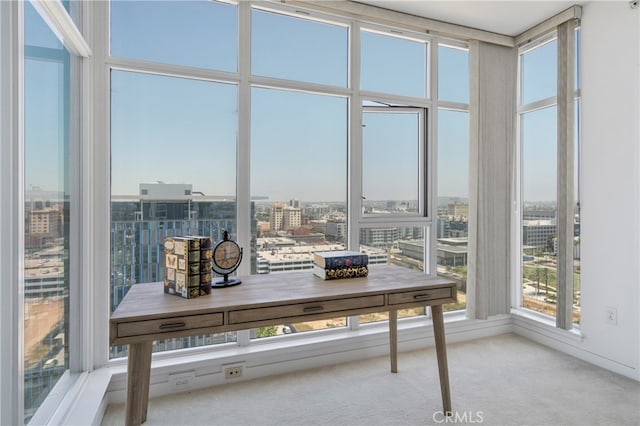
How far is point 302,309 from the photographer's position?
66.0 inches

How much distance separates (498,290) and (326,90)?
7.50ft

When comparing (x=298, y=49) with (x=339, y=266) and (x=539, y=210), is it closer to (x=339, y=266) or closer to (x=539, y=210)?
(x=339, y=266)

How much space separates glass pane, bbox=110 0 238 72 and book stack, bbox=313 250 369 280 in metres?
1.42

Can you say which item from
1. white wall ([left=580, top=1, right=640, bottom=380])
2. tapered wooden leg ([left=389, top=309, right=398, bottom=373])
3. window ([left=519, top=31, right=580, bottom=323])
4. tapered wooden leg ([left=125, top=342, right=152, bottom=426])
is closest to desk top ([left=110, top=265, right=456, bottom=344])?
tapered wooden leg ([left=125, top=342, right=152, bottom=426])

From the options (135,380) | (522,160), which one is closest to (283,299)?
(135,380)

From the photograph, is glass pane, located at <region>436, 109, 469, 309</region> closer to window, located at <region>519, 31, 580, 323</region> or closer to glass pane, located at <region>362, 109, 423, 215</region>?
glass pane, located at <region>362, 109, 423, 215</region>

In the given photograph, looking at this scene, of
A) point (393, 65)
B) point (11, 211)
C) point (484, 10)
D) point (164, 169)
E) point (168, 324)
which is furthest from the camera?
Answer: point (393, 65)

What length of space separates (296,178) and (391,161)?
839 mm

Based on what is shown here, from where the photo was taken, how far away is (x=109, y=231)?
6.88 ft

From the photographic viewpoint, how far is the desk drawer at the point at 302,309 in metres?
1.57

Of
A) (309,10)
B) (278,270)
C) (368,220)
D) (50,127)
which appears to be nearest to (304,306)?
(278,270)

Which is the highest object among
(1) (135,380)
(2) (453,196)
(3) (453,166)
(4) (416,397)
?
(3) (453,166)

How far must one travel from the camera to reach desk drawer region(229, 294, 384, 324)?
157cm

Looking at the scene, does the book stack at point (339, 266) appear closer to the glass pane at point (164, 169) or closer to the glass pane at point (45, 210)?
the glass pane at point (164, 169)
